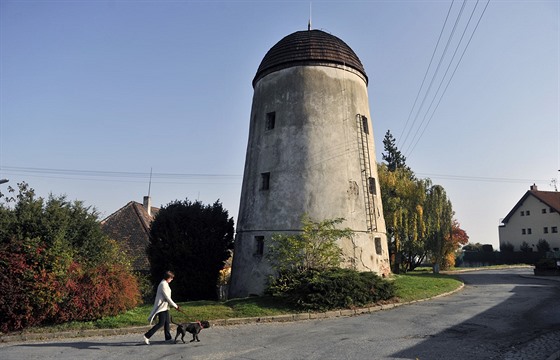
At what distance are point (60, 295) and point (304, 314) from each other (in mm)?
7083

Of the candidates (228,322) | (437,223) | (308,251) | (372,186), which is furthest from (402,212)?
(228,322)

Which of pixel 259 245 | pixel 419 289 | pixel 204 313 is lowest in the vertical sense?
pixel 204 313

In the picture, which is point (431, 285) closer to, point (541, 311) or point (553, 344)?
point (541, 311)

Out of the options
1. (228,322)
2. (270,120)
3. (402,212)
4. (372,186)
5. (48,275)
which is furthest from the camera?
(402,212)

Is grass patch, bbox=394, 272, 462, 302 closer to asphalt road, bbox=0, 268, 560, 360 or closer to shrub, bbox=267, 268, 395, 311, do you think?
shrub, bbox=267, 268, 395, 311

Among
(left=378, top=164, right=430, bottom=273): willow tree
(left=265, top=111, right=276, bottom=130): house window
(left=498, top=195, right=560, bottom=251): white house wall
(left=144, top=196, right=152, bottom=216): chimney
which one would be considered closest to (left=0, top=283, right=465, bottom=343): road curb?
(left=265, top=111, right=276, bottom=130): house window

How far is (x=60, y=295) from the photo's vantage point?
10.6 meters

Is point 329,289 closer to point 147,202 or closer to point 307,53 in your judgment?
point 307,53

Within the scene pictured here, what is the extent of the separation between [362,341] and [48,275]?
8.39 meters

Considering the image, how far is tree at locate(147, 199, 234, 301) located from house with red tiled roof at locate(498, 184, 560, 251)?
143 feet

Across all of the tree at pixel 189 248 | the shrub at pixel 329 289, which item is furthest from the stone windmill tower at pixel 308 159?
the shrub at pixel 329 289

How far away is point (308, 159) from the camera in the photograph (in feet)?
59.9

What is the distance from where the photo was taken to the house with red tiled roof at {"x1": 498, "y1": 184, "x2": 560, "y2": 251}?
4675 cm

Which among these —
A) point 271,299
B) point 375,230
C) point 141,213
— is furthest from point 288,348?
point 141,213
